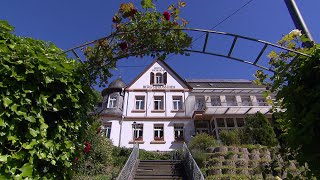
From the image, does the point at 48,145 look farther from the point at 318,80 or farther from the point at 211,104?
the point at 211,104

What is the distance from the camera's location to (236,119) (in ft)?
76.5

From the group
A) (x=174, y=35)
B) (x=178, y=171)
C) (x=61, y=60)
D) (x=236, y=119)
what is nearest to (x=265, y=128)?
(x=236, y=119)

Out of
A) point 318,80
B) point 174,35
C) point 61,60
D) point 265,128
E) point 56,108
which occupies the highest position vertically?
point 265,128

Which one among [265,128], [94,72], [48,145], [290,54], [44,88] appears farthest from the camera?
[265,128]

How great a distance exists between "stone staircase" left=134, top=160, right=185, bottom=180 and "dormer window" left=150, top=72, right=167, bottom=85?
12042 mm

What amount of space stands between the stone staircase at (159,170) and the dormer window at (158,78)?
39.5 ft

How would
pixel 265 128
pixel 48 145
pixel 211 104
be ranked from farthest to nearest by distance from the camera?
pixel 211 104 → pixel 265 128 → pixel 48 145

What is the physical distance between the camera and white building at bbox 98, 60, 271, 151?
2161 cm

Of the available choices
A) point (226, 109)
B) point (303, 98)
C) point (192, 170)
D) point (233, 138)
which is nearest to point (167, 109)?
point (226, 109)

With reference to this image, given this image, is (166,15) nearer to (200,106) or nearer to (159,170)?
(159,170)

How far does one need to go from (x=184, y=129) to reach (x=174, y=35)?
61.3ft

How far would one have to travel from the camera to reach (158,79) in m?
24.9

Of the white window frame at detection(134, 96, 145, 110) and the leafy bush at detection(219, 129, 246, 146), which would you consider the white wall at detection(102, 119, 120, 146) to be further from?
the leafy bush at detection(219, 129, 246, 146)

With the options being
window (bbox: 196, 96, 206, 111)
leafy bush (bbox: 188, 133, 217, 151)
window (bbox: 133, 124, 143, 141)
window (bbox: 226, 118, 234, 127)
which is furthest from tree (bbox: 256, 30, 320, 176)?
window (bbox: 226, 118, 234, 127)
